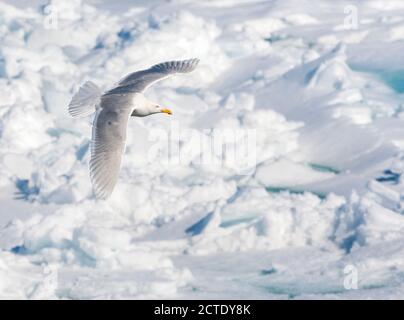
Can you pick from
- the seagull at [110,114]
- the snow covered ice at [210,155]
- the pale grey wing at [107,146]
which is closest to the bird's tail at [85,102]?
the seagull at [110,114]

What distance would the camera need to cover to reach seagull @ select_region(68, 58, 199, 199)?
5703mm

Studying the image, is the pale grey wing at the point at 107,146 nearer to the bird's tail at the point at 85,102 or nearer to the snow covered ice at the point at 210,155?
the bird's tail at the point at 85,102

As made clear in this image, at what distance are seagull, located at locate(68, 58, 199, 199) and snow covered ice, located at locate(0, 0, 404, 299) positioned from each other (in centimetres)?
195

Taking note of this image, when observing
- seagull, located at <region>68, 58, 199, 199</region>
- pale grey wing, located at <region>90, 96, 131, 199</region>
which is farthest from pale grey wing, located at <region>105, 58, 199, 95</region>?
pale grey wing, located at <region>90, 96, 131, 199</region>

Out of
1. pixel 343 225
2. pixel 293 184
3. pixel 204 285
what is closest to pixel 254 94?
pixel 293 184

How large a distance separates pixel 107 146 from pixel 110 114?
26 cm

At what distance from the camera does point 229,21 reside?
14.3m

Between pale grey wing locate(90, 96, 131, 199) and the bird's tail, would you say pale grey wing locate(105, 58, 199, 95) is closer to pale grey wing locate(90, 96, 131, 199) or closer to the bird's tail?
the bird's tail

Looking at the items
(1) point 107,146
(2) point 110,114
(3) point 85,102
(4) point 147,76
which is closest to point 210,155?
(4) point 147,76

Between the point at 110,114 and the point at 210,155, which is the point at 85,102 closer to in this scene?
the point at 110,114

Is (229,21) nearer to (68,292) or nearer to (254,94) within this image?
(254,94)

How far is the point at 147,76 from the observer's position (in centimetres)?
684

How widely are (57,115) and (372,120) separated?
11.4 feet

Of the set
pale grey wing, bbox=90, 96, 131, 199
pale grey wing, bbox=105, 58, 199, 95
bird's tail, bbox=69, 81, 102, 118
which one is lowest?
pale grey wing, bbox=90, 96, 131, 199
